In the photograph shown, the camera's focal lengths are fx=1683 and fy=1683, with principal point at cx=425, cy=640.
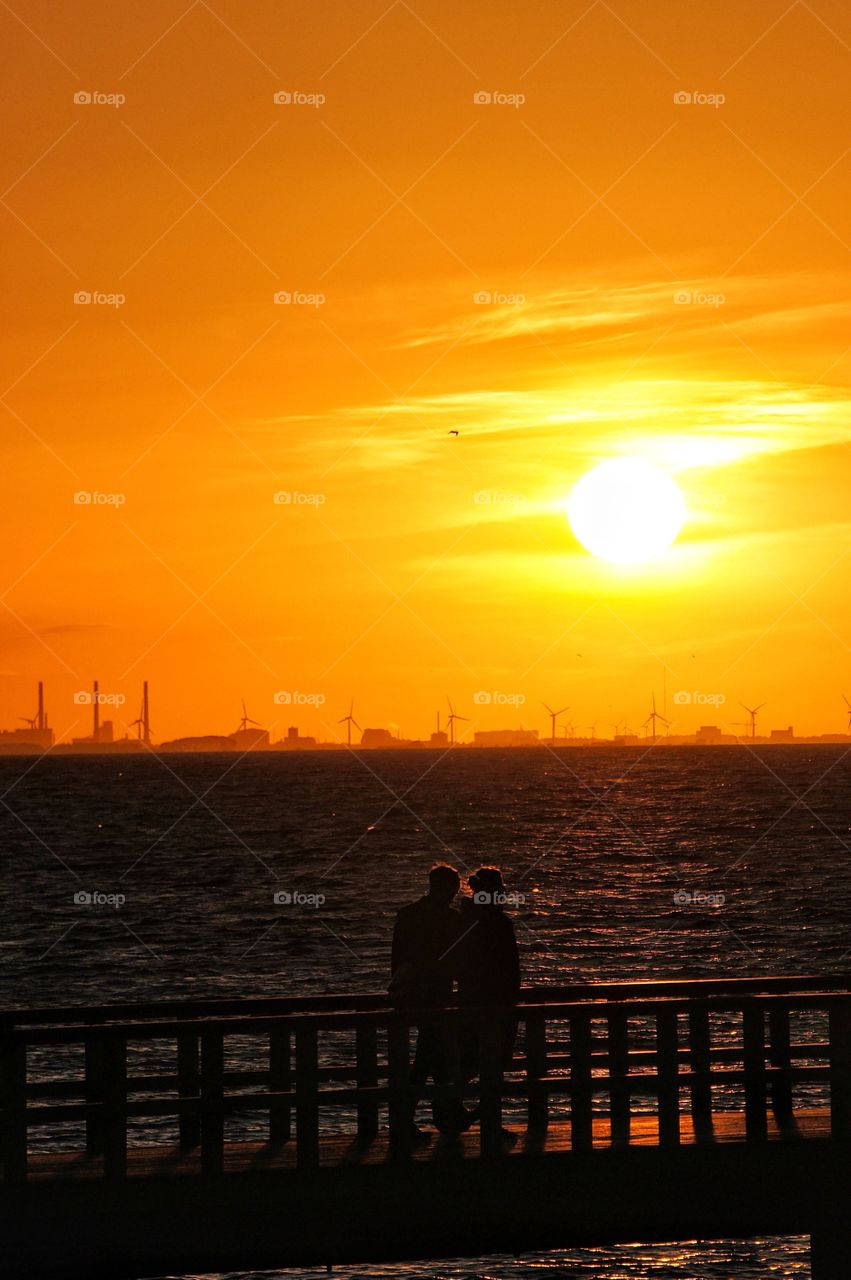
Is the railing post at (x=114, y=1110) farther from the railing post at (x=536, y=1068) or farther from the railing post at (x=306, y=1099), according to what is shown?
the railing post at (x=536, y=1068)

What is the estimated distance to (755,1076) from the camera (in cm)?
1168

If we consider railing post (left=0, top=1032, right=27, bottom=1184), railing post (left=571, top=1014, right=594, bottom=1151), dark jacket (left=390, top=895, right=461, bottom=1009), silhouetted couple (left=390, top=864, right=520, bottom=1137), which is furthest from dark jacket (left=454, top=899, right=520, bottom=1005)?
railing post (left=0, top=1032, right=27, bottom=1184)

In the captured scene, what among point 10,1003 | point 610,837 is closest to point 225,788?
point 610,837

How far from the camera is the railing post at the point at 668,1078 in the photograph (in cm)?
1135

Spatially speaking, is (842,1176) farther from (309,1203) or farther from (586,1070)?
(309,1203)

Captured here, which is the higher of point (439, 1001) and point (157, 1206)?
point (439, 1001)

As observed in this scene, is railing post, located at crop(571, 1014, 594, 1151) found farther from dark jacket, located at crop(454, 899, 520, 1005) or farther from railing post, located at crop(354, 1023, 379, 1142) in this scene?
railing post, located at crop(354, 1023, 379, 1142)

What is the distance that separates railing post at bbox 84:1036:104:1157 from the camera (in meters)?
10.7

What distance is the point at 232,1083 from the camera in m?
11.4

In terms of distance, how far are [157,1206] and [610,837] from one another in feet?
318

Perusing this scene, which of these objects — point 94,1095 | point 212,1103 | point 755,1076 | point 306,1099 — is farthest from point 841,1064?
point 94,1095

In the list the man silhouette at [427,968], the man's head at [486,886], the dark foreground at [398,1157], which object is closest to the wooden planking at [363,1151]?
the dark foreground at [398,1157]

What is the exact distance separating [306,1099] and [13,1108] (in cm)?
184

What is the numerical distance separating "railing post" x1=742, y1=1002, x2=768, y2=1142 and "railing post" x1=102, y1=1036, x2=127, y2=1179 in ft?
13.9
